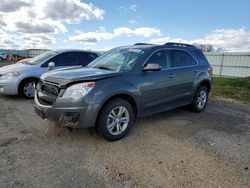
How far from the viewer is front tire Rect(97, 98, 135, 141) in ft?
14.2

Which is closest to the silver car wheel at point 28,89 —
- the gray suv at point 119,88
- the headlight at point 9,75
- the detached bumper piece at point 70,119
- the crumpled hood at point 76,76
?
the headlight at point 9,75

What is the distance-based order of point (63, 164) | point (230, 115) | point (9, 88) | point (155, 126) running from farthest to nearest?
point (9, 88), point (230, 115), point (155, 126), point (63, 164)

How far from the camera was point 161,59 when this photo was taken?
18.0ft

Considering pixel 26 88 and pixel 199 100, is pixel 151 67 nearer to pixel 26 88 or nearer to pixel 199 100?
pixel 199 100

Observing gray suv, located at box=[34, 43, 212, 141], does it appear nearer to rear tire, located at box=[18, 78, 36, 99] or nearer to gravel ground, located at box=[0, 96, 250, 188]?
gravel ground, located at box=[0, 96, 250, 188]

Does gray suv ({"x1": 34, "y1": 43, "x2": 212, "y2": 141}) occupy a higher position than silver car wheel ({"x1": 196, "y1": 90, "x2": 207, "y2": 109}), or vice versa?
gray suv ({"x1": 34, "y1": 43, "x2": 212, "y2": 141})

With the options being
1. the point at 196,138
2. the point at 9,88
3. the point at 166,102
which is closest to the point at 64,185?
the point at 196,138

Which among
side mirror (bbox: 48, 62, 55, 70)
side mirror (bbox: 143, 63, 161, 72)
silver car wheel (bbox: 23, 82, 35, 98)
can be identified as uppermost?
side mirror (bbox: 143, 63, 161, 72)

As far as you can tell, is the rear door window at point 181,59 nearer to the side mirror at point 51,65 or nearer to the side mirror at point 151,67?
the side mirror at point 151,67

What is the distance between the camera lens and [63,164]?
3604 mm

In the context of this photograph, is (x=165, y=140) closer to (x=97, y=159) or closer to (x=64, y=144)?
(x=97, y=159)

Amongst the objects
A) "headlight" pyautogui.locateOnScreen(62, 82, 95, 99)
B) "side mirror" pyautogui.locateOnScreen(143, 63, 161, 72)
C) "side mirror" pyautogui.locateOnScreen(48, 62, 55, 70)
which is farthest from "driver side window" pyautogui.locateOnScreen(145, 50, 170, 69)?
"side mirror" pyautogui.locateOnScreen(48, 62, 55, 70)

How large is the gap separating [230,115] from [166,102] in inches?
91.7

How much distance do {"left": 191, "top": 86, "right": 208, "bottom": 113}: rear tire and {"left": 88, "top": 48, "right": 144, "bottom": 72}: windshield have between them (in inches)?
88.1
